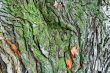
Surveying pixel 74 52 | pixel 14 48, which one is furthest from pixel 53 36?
pixel 14 48

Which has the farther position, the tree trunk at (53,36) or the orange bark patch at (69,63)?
the orange bark patch at (69,63)

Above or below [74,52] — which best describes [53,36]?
above

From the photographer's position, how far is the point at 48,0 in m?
2.62

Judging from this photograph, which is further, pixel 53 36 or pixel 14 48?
pixel 53 36

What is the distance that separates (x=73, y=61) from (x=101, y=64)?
260 millimetres

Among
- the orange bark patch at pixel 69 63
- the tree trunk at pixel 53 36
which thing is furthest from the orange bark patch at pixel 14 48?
the orange bark patch at pixel 69 63

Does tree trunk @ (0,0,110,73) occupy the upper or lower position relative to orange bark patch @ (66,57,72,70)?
upper

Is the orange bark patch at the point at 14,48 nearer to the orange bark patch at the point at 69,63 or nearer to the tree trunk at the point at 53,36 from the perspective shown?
the tree trunk at the point at 53,36

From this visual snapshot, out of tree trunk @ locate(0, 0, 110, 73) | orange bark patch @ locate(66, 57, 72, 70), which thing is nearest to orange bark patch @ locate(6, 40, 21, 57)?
tree trunk @ locate(0, 0, 110, 73)

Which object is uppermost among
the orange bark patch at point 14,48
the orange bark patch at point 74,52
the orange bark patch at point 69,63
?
the orange bark patch at point 14,48

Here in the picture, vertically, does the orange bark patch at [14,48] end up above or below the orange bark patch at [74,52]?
above

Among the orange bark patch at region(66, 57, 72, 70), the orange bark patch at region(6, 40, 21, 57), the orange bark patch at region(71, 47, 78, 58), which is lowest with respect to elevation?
the orange bark patch at region(66, 57, 72, 70)

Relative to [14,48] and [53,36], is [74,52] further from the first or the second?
[14,48]

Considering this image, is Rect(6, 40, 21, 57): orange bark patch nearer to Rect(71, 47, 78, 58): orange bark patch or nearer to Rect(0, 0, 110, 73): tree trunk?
Rect(0, 0, 110, 73): tree trunk
